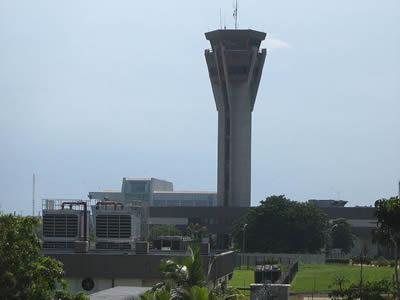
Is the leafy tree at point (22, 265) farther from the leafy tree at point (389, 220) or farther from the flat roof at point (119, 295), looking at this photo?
the leafy tree at point (389, 220)

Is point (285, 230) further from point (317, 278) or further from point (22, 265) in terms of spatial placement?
point (22, 265)

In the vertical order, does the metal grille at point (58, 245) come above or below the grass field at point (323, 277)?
above

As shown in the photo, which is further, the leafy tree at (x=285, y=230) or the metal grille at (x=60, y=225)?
the leafy tree at (x=285, y=230)

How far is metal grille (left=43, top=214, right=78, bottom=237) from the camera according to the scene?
197 ft

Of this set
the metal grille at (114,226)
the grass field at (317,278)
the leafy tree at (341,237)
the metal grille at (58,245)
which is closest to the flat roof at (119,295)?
the metal grille at (114,226)

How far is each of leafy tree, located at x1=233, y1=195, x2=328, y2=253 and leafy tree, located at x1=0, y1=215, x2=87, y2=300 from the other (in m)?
112

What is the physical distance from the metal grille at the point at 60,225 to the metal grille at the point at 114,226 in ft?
5.78

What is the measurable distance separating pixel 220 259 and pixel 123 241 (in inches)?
418

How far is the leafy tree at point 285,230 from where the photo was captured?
141000 mm

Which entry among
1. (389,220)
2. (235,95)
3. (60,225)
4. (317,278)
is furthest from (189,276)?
(235,95)

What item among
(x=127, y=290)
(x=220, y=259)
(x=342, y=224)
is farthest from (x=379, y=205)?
(x=342, y=224)

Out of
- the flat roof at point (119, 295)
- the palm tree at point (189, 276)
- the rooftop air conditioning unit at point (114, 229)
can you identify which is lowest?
the flat roof at point (119, 295)

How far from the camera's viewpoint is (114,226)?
6003 cm

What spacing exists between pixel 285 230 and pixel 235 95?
109 feet
